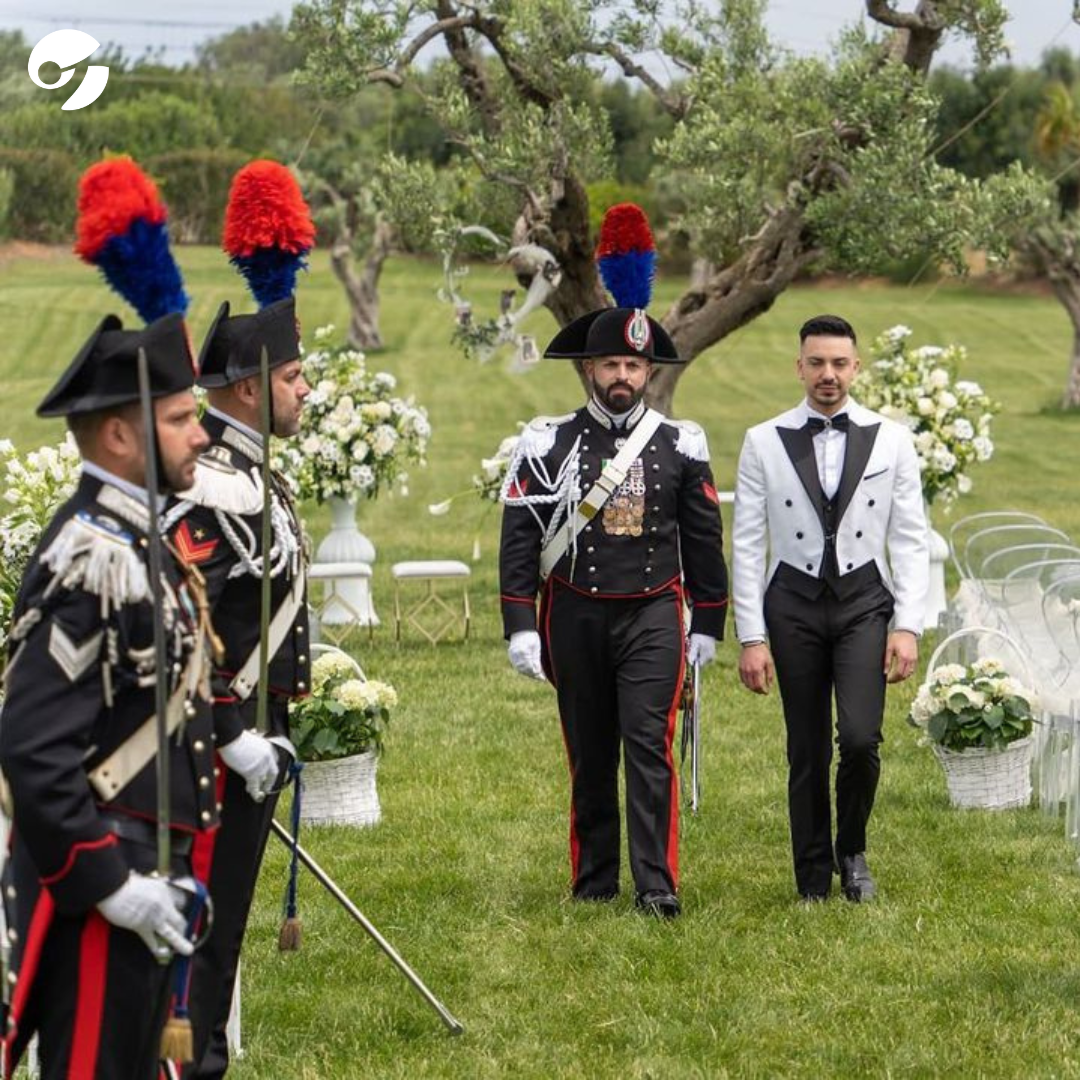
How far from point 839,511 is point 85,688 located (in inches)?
161

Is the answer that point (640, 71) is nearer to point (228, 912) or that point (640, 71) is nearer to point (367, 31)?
point (367, 31)

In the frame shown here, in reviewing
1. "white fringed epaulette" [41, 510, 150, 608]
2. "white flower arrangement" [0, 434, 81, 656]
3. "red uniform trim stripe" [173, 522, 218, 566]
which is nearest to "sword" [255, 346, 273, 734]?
"red uniform trim stripe" [173, 522, 218, 566]

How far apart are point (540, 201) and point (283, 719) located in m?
9.94

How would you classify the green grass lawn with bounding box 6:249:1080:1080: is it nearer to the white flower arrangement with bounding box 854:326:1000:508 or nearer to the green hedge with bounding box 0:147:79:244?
the white flower arrangement with bounding box 854:326:1000:508

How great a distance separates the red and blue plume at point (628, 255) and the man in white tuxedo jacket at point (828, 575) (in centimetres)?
63

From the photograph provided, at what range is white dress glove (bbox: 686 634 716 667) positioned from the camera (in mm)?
7852

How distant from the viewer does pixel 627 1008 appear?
22.0ft

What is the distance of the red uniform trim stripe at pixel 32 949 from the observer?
13.6ft

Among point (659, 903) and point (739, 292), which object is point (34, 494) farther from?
point (739, 292)

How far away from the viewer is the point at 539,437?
7938 mm

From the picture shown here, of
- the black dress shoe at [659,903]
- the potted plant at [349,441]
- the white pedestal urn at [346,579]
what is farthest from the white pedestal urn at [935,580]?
the black dress shoe at [659,903]

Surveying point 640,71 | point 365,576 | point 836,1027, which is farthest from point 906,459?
point 640,71

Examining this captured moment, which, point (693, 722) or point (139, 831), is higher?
point (139, 831)

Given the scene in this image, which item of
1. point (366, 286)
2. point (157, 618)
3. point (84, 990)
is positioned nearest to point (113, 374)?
point (157, 618)
